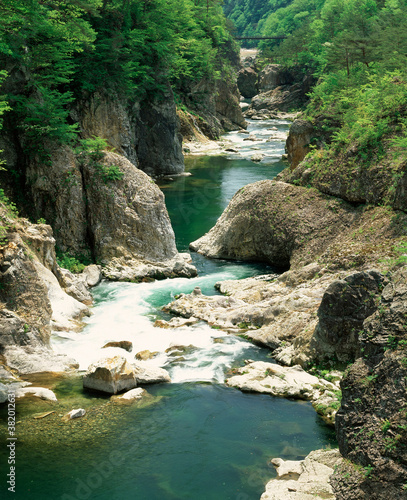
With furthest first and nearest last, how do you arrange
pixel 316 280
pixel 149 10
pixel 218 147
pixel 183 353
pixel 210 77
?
pixel 210 77 < pixel 218 147 < pixel 149 10 < pixel 316 280 < pixel 183 353

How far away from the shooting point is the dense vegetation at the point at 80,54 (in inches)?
803

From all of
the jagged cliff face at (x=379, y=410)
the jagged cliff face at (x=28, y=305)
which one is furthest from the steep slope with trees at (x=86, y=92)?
the jagged cliff face at (x=379, y=410)

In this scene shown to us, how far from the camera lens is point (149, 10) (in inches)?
1507

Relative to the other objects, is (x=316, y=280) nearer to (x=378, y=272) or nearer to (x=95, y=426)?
(x=378, y=272)

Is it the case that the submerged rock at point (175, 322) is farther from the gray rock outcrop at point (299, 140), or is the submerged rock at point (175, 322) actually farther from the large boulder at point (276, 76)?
the large boulder at point (276, 76)

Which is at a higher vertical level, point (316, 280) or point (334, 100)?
point (334, 100)

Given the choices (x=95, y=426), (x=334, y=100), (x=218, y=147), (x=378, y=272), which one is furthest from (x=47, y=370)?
(x=218, y=147)

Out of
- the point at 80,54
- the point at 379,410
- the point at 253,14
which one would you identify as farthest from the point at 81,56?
the point at 253,14

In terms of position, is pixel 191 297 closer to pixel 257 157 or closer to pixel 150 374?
pixel 150 374

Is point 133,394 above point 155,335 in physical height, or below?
above

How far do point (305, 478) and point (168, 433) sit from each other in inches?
117

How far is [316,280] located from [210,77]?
146 ft

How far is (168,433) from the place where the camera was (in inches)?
419

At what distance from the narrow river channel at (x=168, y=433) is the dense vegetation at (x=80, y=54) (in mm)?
7979
